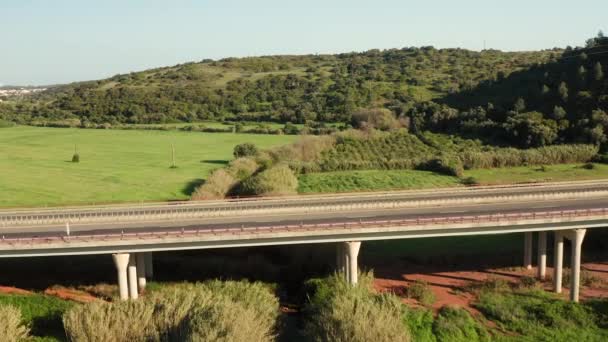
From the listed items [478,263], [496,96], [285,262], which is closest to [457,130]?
[496,96]

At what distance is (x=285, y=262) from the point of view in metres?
38.2

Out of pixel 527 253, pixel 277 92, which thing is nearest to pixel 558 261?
pixel 527 253

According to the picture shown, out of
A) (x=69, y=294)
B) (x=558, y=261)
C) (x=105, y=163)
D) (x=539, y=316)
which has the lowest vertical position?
(x=539, y=316)

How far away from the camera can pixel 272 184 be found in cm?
5034

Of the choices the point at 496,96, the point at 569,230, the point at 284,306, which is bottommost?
the point at 284,306

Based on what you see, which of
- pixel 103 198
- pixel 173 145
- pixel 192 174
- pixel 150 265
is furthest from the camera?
pixel 173 145

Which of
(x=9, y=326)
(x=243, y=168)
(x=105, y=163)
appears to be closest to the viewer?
(x=9, y=326)

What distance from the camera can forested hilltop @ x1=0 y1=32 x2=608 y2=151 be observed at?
260ft

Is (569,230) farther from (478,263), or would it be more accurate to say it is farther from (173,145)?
(173,145)

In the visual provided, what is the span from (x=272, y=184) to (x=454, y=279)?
787 inches

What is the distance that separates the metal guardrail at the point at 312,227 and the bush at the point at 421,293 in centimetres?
447

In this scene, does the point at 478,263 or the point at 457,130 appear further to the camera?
the point at 457,130

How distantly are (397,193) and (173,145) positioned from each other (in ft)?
171

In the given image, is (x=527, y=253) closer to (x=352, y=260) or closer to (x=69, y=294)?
(x=352, y=260)
